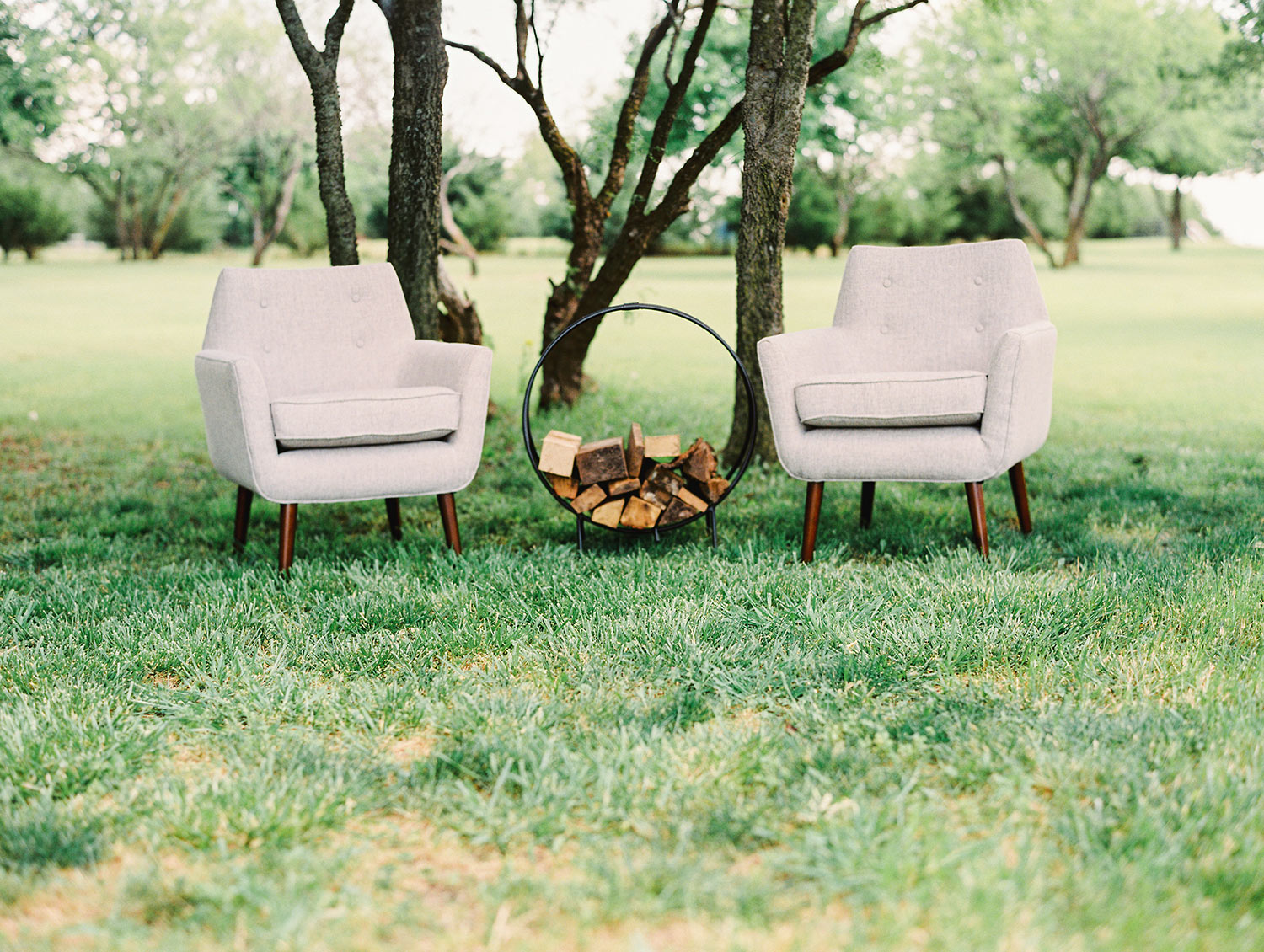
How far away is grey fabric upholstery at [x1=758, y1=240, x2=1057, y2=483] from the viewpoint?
3.18 meters

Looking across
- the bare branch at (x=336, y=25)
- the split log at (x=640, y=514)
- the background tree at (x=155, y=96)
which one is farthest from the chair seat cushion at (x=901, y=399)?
the background tree at (x=155, y=96)

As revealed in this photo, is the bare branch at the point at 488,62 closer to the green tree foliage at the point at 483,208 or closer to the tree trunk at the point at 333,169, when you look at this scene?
the tree trunk at the point at 333,169

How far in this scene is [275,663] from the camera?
7.82ft

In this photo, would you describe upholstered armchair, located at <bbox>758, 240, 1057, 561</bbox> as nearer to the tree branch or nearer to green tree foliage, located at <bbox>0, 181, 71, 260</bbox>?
the tree branch

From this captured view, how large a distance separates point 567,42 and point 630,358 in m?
4.57

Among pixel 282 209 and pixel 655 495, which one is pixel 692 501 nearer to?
pixel 655 495

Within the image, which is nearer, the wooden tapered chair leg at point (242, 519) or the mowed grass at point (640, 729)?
the mowed grass at point (640, 729)

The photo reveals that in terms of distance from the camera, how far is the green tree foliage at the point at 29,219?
2584 cm

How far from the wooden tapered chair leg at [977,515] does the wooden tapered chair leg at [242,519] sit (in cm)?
226

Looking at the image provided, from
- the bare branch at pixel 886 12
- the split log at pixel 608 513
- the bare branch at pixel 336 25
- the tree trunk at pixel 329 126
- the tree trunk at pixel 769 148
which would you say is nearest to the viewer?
the split log at pixel 608 513

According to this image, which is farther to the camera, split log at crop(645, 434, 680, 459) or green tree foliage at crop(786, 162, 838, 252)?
green tree foliage at crop(786, 162, 838, 252)

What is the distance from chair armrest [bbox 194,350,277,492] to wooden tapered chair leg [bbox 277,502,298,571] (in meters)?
0.12

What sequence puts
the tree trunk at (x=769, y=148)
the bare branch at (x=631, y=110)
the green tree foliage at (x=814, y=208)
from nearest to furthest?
the tree trunk at (x=769, y=148), the bare branch at (x=631, y=110), the green tree foliage at (x=814, y=208)

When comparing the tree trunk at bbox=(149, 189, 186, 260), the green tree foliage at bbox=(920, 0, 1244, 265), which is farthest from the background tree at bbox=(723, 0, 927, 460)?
the tree trunk at bbox=(149, 189, 186, 260)
